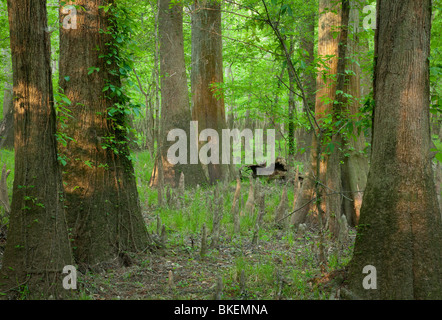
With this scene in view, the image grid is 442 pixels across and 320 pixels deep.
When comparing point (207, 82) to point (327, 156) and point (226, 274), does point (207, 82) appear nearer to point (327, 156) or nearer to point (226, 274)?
point (327, 156)

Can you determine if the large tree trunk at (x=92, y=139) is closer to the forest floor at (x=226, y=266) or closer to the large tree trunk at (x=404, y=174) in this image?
the forest floor at (x=226, y=266)

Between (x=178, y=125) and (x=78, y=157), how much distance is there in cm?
595

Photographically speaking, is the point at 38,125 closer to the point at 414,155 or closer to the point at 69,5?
the point at 69,5

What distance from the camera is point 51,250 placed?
356 centimetres

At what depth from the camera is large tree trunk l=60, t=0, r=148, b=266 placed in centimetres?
450

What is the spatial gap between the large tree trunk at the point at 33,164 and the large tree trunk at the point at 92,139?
0.92 meters

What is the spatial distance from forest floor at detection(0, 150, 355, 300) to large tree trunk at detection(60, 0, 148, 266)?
1.23 ft

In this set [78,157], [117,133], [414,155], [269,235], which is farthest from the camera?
[269,235]

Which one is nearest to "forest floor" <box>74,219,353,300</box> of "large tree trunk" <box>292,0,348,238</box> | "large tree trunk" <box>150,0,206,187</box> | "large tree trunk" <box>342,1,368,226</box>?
"large tree trunk" <box>292,0,348,238</box>

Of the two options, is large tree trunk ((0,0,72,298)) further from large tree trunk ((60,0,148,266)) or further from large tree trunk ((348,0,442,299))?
large tree trunk ((348,0,442,299))

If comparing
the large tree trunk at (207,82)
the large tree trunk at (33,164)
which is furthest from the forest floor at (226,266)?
the large tree trunk at (207,82)

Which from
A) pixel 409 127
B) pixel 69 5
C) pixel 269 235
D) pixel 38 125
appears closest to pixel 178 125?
pixel 269 235

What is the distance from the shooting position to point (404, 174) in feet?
10.5

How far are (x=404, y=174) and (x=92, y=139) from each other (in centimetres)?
346
